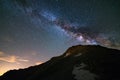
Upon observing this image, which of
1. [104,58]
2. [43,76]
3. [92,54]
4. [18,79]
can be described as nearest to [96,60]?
[104,58]

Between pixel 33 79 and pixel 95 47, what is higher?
pixel 95 47

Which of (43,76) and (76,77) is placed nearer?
(76,77)

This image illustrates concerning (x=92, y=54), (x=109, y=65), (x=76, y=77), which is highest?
(x=92, y=54)

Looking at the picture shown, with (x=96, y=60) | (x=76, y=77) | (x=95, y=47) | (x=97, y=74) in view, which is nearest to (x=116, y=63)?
(x=96, y=60)

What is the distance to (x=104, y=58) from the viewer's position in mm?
73562

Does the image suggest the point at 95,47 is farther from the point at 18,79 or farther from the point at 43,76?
the point at 18,79

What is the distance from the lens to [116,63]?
66.9m

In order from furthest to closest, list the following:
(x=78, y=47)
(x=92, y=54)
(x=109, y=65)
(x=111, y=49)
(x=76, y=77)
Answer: (x=78, y=47) → (x=111, y=49) → (x=92, y=54) → (x=109, y=65) → (x=76, y=77)

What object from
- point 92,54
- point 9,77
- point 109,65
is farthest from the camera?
point 9,77

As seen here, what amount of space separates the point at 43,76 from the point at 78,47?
35302 millimetres

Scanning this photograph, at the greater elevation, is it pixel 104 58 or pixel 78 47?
pixel 78 47

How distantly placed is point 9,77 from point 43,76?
30.5m

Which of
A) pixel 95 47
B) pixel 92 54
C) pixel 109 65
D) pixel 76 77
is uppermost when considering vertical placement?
pixel 95 47

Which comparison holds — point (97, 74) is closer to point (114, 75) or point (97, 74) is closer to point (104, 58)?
point (114, 75)
